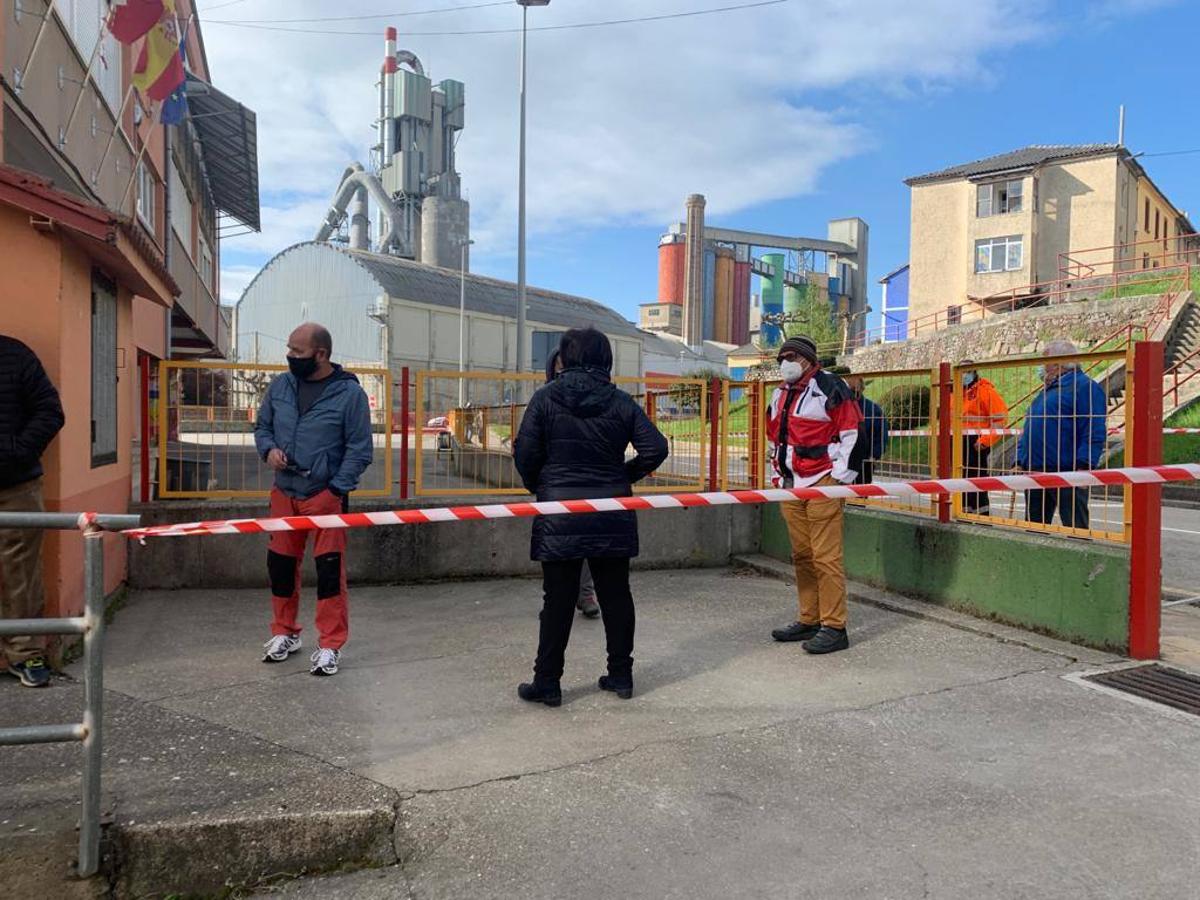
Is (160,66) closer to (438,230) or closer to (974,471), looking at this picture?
(974,471)

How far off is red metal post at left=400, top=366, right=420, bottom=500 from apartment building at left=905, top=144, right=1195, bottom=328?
108 ft

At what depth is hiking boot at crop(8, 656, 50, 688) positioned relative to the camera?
3998 mm

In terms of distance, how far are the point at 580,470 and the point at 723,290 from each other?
3892 inches

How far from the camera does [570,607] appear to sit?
398cm

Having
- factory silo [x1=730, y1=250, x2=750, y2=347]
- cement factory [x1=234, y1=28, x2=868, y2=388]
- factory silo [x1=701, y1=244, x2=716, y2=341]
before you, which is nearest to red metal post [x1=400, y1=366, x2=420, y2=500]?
cement factory [x1=234, y1=28, x2=868, y2=388]

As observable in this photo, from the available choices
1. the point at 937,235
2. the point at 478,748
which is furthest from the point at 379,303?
the point at 478,748

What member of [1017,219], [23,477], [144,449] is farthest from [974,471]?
[1017,219]

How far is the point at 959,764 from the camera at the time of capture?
3365mm

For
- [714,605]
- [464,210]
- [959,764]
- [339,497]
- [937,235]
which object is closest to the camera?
[959,764]

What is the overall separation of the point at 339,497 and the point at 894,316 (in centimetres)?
5156

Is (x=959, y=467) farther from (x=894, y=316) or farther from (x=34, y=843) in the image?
(x=894, y=316)

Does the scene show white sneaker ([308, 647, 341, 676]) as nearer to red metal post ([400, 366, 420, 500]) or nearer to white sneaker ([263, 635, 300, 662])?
white sneaker ([263, 635, 300, 662])

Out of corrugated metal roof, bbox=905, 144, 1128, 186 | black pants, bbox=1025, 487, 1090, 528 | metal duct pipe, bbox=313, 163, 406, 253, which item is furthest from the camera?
metal duct pipe, bbox=313, 163, 406, 253

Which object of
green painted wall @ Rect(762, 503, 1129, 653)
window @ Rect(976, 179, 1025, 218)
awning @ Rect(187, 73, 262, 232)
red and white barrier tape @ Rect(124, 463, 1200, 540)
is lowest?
green painted wall @ Rect(762, 503, 1129, 653)
